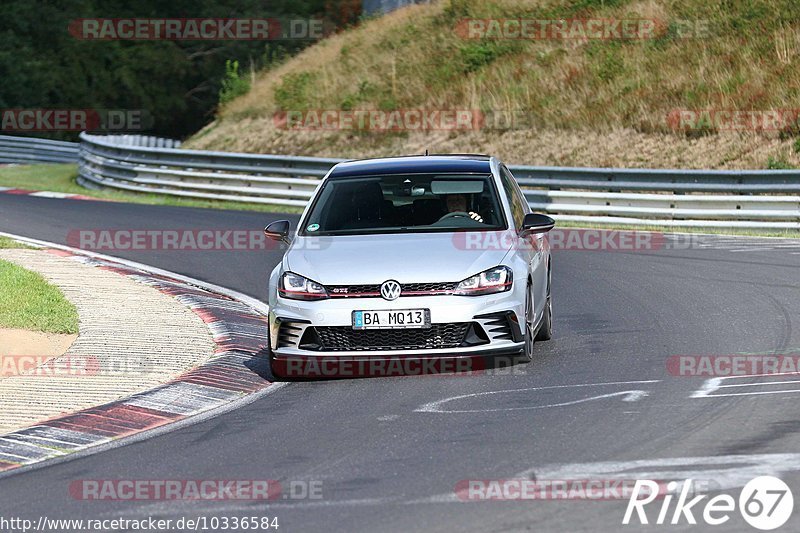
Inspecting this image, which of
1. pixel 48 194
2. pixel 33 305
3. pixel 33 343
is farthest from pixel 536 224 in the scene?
pixel 48 194

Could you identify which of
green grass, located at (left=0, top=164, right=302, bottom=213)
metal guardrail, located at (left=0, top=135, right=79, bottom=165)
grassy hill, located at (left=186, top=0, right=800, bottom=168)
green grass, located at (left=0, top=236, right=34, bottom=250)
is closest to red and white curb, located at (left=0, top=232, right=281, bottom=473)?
green grass, located at (left=0, top=236, right=34, bottom=250)

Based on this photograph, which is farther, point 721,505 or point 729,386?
point 729,386

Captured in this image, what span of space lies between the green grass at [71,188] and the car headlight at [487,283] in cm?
1626

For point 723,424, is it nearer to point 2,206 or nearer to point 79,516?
point 79,516

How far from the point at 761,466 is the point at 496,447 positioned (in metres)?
1.48

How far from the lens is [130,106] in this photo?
62906 mm

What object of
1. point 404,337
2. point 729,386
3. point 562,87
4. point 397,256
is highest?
point 562,87

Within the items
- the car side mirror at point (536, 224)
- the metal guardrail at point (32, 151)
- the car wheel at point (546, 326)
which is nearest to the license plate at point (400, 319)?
the car side mirror at point (536, 224)

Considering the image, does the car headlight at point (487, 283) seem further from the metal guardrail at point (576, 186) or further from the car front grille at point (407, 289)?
the metal guardrail at point (576, 186)

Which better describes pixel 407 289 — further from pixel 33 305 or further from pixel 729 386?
pixel 33 305

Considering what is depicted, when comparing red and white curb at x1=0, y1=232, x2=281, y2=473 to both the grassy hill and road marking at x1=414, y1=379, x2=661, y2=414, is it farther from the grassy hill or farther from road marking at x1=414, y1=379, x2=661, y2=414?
the grassy hill

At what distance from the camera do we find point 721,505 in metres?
6.21

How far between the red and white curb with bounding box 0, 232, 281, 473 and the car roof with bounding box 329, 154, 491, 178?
1709 mm

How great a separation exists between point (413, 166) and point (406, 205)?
50cm
